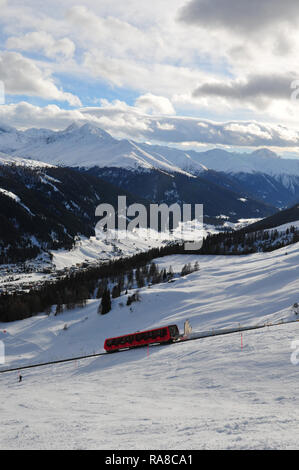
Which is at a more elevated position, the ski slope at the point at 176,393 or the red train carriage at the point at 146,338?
the ski slope at the point at 176,393

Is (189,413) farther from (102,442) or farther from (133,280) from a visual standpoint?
(133,280)

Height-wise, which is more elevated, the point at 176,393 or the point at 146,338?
the point at 176,393

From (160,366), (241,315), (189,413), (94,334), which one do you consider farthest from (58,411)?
(94,334)

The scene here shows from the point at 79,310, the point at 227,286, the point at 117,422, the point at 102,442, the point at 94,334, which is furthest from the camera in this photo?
the point at 79,310

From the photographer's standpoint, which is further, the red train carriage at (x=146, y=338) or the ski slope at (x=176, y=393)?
the red train carriage at (x=146, y=338)

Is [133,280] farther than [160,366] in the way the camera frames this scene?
Yes

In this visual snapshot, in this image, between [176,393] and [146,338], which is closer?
[176,393]
